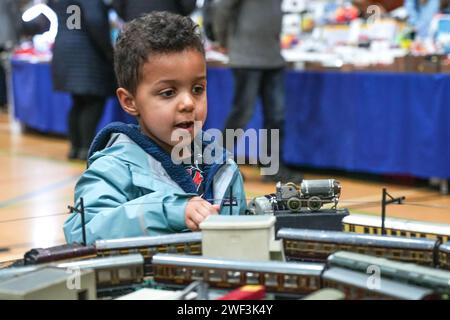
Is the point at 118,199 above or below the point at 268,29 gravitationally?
below

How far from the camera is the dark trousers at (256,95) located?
6.39 m

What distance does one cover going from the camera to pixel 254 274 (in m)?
1.19

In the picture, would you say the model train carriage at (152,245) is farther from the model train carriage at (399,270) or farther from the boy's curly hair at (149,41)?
the boy's curly hair at (149,41)

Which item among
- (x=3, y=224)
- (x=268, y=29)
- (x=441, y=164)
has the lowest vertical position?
(x=441, y=164)

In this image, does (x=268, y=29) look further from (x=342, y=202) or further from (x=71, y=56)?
(x=342, y=202)

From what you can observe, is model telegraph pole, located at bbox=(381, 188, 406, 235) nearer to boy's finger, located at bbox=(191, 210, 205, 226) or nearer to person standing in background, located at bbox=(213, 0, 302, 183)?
boy's finger, located at bbox=(191, 210, 205, 226)

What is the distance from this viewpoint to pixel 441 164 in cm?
591

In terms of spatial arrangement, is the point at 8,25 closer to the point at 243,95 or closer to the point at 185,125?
the point at 243,95

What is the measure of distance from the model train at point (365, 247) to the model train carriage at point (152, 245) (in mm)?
146

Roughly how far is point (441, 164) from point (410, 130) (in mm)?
361

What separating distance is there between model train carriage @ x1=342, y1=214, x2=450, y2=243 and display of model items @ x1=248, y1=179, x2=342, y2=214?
0.09 meters

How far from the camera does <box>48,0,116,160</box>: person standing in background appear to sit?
7297 mm

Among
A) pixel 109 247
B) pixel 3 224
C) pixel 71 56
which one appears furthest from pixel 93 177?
pixel 71 56

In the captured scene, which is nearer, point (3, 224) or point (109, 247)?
point (109, 247)
